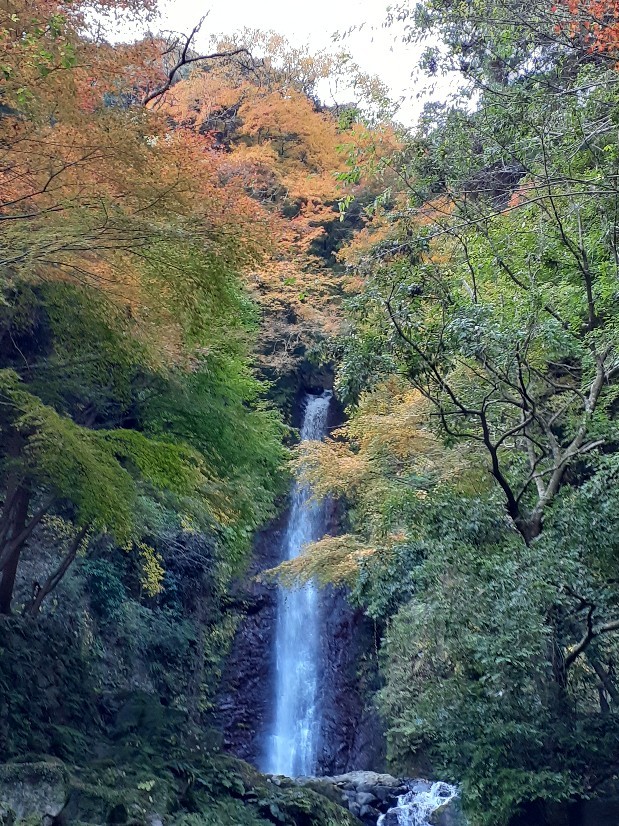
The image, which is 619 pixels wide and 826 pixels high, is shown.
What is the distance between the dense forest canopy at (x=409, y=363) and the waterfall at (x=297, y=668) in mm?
5284

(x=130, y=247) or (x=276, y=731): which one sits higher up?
(x=130, y=247)

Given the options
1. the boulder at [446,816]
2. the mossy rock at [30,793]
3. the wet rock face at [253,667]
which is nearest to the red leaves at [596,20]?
the mossy rock at [30,793]

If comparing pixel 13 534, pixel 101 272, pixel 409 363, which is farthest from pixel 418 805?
pixel 101 272

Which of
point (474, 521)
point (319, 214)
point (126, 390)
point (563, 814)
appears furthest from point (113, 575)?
point (319, 214)

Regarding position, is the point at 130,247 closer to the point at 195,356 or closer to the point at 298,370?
the point at 195,356

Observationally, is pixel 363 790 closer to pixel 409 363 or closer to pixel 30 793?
pixel 30 793

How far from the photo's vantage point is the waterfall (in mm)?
15297

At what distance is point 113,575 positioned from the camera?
12250 mm

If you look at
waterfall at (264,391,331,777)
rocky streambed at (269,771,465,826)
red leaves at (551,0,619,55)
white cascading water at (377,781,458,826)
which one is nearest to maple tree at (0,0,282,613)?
red leaves at (551,0,619,55)

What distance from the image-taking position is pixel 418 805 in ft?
36.7

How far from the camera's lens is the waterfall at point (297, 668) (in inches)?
602

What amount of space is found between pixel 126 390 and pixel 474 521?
4087mm

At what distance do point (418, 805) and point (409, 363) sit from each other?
26.2 feet

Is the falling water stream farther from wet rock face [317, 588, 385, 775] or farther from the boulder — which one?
the boulder
